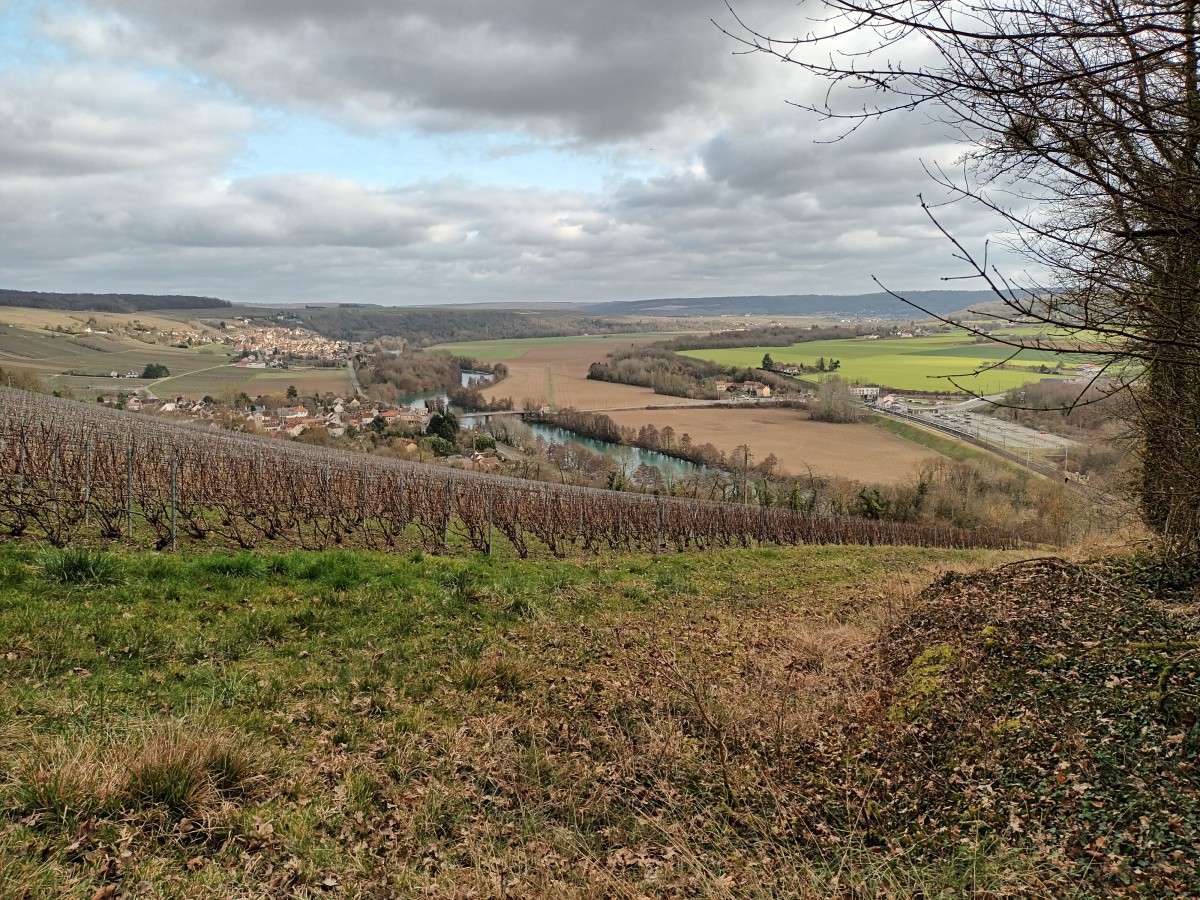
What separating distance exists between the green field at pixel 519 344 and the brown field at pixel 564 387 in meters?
10.1

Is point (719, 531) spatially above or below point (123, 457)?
below

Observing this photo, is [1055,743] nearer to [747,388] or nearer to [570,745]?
[570,745]

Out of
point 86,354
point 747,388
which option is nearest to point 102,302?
point 86,354

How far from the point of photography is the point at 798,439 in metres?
60.1

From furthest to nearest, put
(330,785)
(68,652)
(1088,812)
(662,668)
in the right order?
(662,668)
(68,652)
(330,785)
(1088,812)

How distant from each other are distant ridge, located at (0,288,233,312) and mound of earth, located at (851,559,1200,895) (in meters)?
123

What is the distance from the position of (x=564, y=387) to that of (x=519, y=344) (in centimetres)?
7317

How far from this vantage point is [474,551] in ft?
56.1

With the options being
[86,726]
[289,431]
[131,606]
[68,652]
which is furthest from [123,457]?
[289,431]

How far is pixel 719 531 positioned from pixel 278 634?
68.7 ft

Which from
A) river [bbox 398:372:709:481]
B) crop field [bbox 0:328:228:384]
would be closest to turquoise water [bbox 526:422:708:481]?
river [bbox 398:372:709:481]

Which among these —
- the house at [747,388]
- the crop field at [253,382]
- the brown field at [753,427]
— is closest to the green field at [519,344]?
the brown field at [753,427]

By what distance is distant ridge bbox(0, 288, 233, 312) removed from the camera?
99.4 m

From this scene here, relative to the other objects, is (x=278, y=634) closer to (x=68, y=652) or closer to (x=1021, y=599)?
(x=68, y=652)
